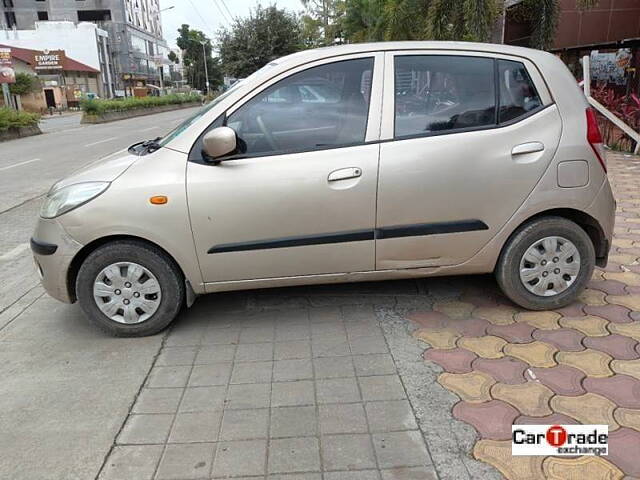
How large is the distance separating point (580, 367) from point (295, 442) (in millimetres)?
1687

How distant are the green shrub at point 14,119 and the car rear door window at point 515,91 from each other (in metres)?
20.8

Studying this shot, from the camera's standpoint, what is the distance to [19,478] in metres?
2.32

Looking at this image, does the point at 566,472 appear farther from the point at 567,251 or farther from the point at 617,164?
the point at 617,164

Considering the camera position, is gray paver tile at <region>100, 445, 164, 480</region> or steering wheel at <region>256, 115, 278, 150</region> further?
steering wheel at <region>256, 115, 278, 150</region>

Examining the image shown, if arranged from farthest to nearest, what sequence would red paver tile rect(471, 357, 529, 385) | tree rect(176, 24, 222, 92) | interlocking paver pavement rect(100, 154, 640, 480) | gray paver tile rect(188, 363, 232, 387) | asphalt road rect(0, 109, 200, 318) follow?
tree rect(176, 24, 222, 92)
asphalt road rect(0, 109, 200, 318)
gray paver tile rect(188, 363, 232, 387)
red paver tile rect(471, 357, 529, 385)
interlocking paver pavement rect(100, 154, 640, 480)

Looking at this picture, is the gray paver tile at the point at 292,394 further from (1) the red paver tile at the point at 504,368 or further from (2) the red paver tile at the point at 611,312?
(2) the red paver tile at the point at 611,312

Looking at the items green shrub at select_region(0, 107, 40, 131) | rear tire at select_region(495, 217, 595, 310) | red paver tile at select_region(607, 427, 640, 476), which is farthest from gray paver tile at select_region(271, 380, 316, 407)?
green shrub at select_region(0, 107, 40, 131)

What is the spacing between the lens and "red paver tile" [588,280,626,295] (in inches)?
155

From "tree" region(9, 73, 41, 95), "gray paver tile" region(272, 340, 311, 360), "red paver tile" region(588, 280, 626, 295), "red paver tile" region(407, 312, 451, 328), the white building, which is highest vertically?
the white building

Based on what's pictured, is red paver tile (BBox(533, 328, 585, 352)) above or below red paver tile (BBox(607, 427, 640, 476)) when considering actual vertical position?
above

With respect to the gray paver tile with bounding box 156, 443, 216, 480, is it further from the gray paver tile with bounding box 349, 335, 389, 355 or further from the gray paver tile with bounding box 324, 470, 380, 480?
the gray paver tile with bounding box 349, 335, 389, 355

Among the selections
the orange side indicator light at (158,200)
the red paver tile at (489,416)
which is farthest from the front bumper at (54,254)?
the red paver tile at (489,416)

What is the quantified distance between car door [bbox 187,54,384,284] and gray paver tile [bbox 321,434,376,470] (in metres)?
1.26

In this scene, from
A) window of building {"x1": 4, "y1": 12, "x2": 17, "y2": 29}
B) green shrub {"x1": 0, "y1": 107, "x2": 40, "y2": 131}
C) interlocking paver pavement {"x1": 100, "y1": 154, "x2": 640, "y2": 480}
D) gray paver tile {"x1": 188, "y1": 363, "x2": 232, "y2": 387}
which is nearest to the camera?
interlocking paver pavement {"x1": 100, "y1": 154, "x2": 640, "y2": 480}
